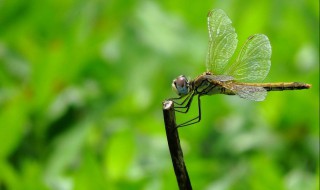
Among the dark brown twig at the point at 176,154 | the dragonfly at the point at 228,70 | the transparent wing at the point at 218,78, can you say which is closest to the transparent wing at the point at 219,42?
the dragonfly at the point at 228,70

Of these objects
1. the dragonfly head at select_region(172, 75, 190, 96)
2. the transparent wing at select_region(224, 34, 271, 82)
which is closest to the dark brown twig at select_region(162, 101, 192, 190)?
the dragonfly head at select_region(172, 75, 190, 96)

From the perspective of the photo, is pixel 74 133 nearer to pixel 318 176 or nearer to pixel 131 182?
pixel 131 182

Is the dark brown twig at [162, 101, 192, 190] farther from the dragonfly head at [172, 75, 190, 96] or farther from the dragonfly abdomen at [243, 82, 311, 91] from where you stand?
the dragonfly abdomen at [243, 82, 311, 91]

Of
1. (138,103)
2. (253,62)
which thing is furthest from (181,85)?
(138,103)

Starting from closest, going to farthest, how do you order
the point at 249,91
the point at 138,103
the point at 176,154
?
the point at 176,154 → the point at 249,91 → the point at 138,103

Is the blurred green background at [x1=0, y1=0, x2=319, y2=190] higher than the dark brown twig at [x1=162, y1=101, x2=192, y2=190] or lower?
higher

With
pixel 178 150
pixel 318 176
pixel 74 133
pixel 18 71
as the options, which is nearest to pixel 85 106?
pixel 74 133

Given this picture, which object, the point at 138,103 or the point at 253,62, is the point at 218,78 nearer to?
the point at 253,62
